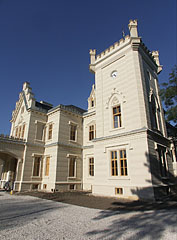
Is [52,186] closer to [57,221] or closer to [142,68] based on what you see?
[57,221]

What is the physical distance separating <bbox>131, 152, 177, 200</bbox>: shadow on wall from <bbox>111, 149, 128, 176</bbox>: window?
5.64 feet

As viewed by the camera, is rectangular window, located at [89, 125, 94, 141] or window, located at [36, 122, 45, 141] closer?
window, located at [36, 122, 45, 141]

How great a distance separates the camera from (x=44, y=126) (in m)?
21.6

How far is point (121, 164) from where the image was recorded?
538 inches

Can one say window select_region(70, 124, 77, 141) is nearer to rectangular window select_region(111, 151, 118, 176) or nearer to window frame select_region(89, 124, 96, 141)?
window frame select_region(89, 124, 96, 141)

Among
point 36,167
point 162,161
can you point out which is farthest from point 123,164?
point 36,167

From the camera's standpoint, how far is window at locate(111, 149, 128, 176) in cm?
1342

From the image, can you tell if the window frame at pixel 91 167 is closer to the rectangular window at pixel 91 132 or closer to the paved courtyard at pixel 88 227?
the rectangular window at pixel 91 132

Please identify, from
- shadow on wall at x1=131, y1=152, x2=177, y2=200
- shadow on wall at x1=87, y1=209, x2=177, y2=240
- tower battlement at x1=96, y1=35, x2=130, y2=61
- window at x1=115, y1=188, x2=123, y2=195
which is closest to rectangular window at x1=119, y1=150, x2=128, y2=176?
window at x1=115, y1=188, x2=123, y2=195

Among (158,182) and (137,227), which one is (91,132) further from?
(137,227)

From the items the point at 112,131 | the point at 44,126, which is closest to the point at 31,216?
the point at 112,131

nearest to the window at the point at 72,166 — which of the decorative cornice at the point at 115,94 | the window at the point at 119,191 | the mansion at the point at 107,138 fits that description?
the mansion at the point at 107,138

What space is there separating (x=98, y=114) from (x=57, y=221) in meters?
11.6

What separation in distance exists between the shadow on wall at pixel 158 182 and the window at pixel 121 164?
1719 mm
